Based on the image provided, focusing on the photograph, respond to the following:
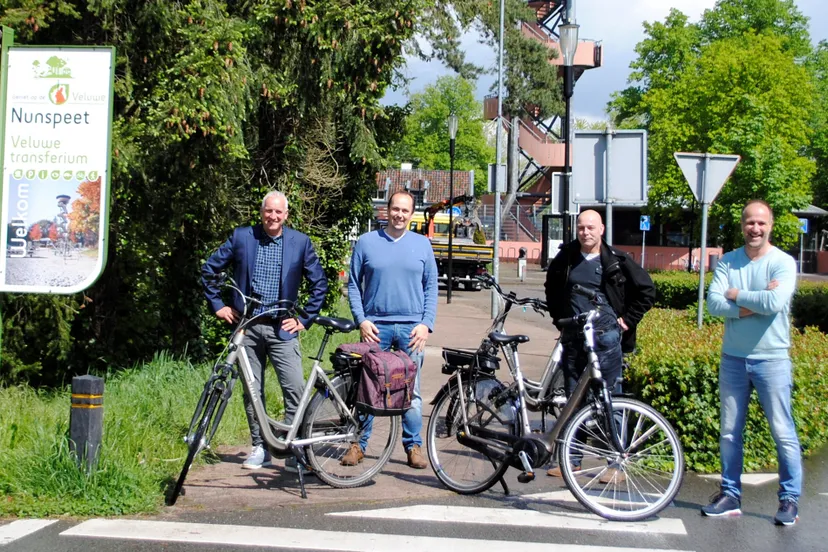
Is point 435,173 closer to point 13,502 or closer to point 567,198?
point 567,198

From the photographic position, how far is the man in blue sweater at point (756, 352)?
579 centimetres

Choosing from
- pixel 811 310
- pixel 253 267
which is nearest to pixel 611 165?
pixel 253 267

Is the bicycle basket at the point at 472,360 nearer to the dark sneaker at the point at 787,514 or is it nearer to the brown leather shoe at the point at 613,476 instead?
the brown leather shoe at the point at 613,476

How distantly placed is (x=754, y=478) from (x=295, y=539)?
356cm

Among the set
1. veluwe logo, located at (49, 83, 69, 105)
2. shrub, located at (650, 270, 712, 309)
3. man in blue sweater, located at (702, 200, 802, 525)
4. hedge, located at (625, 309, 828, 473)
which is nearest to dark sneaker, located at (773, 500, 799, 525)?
man in blue sweater, located at (702, 200, 802, 525)

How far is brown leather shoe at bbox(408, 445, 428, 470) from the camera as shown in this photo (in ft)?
22.9

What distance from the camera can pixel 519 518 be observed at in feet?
19.2

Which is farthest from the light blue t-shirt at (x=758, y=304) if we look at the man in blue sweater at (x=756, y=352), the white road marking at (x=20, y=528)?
the white road marking at (x=20, y=528)

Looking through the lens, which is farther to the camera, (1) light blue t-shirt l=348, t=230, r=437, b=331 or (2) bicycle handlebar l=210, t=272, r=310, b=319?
(1) light blue t-shirt l=348, t=230, r=437, b=331

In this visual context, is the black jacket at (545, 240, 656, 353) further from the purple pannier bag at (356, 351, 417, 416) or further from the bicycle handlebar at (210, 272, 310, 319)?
the bicycle handlebar at (210, 272, 310, 319)

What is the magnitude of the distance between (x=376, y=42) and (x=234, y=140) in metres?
2.31

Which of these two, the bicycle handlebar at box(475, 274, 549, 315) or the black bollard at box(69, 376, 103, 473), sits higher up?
the bicycle handlebar at box(475, 274, 549, 315)

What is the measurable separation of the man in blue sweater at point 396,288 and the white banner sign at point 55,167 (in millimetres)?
1844

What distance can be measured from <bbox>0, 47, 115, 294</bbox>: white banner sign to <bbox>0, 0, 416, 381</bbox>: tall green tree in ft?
6.24
